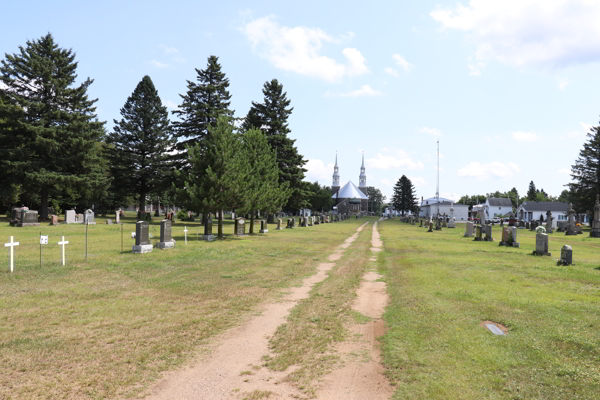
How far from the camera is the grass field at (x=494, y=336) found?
15.1ft

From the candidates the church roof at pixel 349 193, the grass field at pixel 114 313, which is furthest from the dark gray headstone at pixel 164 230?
the church roof at pixel 349 193

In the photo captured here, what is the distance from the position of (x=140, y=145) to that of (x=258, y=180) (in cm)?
2710

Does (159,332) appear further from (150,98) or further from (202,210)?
(150,98)

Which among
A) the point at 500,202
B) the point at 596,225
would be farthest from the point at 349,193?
the point at 596,225

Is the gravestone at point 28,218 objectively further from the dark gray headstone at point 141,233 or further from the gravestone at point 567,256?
the gravestone at point 567,256

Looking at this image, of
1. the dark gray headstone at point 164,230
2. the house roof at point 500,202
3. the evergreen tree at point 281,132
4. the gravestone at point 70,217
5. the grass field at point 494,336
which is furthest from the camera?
the house roof at point 500,202

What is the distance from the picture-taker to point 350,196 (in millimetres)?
147250

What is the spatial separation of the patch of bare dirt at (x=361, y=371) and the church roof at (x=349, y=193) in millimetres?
139950

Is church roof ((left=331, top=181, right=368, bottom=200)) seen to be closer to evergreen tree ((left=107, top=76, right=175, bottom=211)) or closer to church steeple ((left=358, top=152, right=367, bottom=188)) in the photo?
church steeple ((left=358, top=152, right=367, bottom=188))

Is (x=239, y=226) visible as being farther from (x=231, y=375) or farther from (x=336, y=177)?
(x=336, y=177)

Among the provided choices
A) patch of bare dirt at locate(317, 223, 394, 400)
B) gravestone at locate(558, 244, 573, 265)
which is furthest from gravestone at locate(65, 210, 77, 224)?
gravestone at locate(558, 244, 573, 265)

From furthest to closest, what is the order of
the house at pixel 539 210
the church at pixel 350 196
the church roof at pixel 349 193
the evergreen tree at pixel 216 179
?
the church roof at pixel 349 193 < the church at pixel 350 196 < the house at pixel 539 210 < the evergreen tree at pixel 216 179

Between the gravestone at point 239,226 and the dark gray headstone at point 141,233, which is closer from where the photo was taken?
the dark gray headstone at point 141,233

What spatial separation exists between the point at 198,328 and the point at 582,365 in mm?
5765
